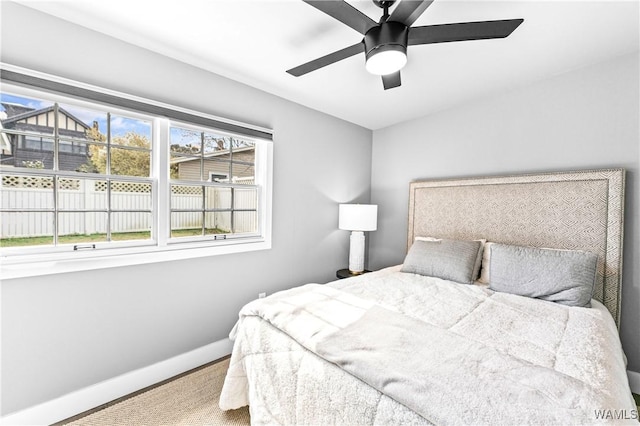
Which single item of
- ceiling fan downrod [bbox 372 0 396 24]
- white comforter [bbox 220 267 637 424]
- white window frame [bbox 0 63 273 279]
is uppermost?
ceiling fan downrod [bbox 372 0 396 24]

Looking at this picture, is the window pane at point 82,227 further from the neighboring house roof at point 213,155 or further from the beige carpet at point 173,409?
the beige carpet at point 173,409

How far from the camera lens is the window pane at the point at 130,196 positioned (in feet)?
6.70

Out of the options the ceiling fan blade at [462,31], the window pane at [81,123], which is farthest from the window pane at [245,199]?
the ceiling fan blade at [462,31]

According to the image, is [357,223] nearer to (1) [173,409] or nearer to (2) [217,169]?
(2) [217,169]

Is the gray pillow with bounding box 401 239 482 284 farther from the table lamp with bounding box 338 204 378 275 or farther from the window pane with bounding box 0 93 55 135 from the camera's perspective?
the window pane with bounding box 0 93 55 135

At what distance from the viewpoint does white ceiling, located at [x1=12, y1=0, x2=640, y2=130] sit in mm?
1708

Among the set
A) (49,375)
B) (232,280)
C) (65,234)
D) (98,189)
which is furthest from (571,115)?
(49,375)

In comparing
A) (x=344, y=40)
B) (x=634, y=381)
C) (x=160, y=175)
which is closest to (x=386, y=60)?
(x=344, y=40)

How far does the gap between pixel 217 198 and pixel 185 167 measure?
1.26 ft

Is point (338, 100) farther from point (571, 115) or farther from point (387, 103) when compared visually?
point (571, 115)

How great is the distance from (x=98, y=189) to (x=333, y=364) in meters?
1.95

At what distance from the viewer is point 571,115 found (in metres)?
2.44

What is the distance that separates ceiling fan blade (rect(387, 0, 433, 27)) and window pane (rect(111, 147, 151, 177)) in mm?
1932

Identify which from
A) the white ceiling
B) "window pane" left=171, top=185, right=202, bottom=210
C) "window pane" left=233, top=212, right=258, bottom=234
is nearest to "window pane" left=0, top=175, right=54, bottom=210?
"window pane" left=171, top=185, right=202, bottom=210
